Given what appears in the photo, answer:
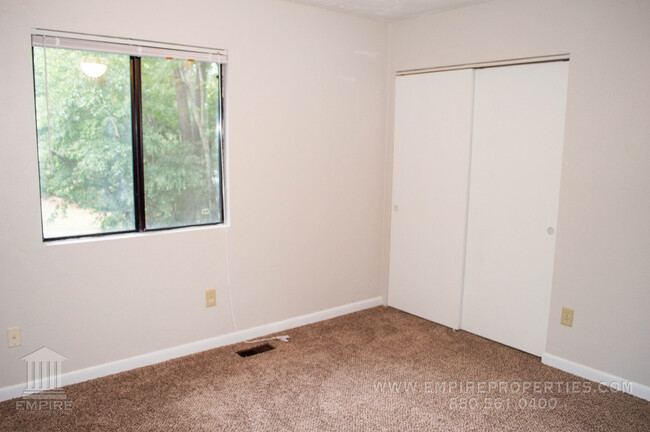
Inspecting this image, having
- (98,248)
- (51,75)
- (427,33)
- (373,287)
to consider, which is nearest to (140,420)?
(98,248)

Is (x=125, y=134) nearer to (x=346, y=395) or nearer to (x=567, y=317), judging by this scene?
(x=346, y=395)

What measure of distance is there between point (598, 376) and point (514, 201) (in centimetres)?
119

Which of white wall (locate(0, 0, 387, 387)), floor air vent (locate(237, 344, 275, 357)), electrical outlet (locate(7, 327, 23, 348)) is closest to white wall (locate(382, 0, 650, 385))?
white wall (locate(0, 0, 387, 387))

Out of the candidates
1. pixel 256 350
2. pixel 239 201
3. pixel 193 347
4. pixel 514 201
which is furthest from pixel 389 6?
pixel 193 347

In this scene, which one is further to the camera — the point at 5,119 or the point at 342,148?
the point at 342,148

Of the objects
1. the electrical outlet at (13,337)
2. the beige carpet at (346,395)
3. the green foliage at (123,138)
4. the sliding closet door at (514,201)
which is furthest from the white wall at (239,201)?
the sliding closet door at (514,201)

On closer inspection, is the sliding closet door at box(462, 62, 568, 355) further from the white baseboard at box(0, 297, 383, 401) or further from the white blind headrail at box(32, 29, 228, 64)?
the white blind headrail at box(32, 29, 228, 64)

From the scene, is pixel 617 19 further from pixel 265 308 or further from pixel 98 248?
pixel 98 248

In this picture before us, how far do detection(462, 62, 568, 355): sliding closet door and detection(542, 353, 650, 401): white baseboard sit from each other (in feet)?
0.41

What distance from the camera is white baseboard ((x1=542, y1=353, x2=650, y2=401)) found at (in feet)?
9.34

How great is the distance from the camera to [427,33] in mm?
3789

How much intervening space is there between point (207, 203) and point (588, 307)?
98.6 inches

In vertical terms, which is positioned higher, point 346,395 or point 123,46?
point 123,46

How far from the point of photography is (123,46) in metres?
2.85
